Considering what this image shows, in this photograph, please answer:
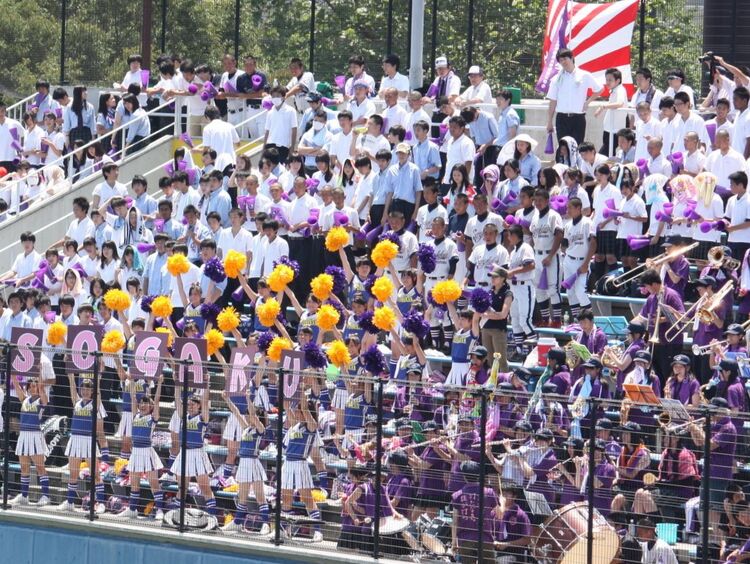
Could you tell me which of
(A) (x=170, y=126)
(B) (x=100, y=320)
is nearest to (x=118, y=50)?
(A) (x=170, y=126)

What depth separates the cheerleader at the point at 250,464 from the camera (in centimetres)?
1450

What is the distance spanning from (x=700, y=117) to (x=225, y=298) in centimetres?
571

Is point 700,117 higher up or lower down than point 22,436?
higher up

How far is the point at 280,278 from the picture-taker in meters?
17.3

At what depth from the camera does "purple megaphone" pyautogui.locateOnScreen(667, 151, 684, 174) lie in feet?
→ 59.1

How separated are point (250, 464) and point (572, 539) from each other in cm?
322

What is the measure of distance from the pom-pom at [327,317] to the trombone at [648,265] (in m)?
3.03

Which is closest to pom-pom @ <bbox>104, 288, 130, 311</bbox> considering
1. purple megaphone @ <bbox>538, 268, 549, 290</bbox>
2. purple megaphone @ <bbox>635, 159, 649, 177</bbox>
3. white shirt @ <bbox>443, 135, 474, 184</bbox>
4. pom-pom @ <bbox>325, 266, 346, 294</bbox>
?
pom-pom @ <bbox>325, 266, 346, 294</bbox>

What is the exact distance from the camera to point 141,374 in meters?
15.2

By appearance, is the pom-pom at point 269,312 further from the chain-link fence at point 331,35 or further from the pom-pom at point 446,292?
the chain-link fence at point 331,35

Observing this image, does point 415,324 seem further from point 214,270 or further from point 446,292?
point 214,270

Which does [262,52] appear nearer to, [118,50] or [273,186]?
[118,50]

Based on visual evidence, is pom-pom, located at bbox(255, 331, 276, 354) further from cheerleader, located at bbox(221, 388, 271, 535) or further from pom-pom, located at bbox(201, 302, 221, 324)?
pom-pom, located at bbox(201, 302, 221, 324)

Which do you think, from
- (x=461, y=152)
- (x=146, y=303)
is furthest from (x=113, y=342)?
(x=461, y=152)
